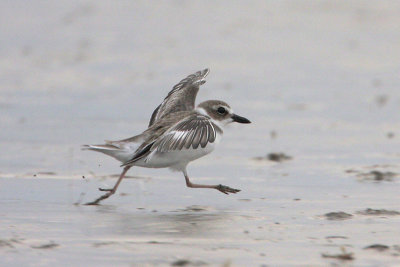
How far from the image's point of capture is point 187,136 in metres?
9.30

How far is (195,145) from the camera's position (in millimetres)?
9289

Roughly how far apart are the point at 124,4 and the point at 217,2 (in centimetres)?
239

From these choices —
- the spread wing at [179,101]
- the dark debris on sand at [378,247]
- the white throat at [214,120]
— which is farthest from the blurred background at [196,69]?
the dark debris on sand at [378,247]

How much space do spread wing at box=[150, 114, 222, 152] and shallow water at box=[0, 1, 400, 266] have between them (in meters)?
0.55

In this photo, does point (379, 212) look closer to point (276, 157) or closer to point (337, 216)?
point (337, 216)

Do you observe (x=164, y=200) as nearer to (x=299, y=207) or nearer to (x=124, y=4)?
(x=299, y=207)

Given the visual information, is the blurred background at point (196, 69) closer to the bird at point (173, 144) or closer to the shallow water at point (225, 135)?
the shallow water at point (225, 135)

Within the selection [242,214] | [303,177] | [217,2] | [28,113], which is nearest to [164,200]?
[242,214]

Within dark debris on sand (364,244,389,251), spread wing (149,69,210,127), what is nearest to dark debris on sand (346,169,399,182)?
spread wing (149,69,210,127)

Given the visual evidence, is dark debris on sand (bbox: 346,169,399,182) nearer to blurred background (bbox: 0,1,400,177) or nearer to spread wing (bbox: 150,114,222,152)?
blurred background (bbox: 0,1,400,177)

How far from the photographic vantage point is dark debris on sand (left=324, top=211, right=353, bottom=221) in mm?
8586

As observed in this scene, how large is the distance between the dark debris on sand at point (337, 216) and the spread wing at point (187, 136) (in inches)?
54.6

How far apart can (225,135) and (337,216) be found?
4.86 m

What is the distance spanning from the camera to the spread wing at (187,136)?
362 inches
